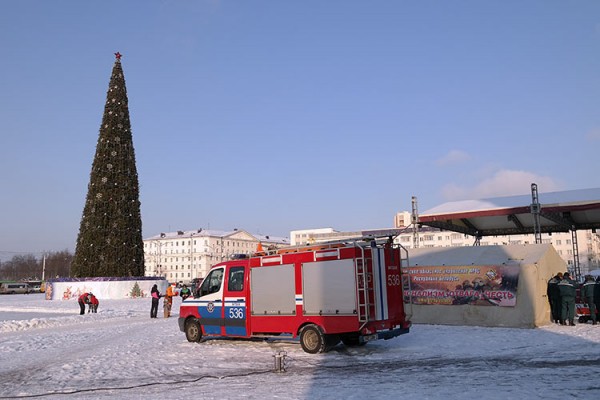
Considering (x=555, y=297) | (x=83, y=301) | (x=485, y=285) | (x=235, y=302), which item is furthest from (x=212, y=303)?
(x=83, y=301)

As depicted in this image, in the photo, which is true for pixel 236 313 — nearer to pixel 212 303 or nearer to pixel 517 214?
pixel 212 303

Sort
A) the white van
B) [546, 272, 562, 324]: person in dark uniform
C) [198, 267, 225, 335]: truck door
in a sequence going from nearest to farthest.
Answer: [198, 267, 225, 335]: truck door
[546, 272, 562, 324]: person in dark uniform
the white van

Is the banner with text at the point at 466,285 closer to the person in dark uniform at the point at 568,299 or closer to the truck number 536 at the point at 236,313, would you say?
the person in dark uniform at the point at 568,299

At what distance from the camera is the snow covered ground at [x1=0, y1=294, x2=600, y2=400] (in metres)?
8.47

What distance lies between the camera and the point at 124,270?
4347cm

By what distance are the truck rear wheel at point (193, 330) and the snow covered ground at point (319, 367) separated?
1.12ft

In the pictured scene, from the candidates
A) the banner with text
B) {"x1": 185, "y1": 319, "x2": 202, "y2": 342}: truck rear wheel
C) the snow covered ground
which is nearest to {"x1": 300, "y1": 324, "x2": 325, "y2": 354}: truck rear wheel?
the snow covered ground

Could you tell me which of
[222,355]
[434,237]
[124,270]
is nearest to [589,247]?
[434,237]

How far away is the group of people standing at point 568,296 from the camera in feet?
55.0

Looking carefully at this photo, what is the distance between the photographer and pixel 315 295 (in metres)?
12.8

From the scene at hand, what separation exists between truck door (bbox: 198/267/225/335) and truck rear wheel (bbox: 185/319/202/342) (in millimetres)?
237

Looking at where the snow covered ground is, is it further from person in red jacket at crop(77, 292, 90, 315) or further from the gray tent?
person in red jacket at crop(77, 292, 90, 315)

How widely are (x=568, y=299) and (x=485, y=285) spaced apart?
2598 mm

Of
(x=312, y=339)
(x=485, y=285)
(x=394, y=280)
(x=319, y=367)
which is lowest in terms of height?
(x=319, y=367)
